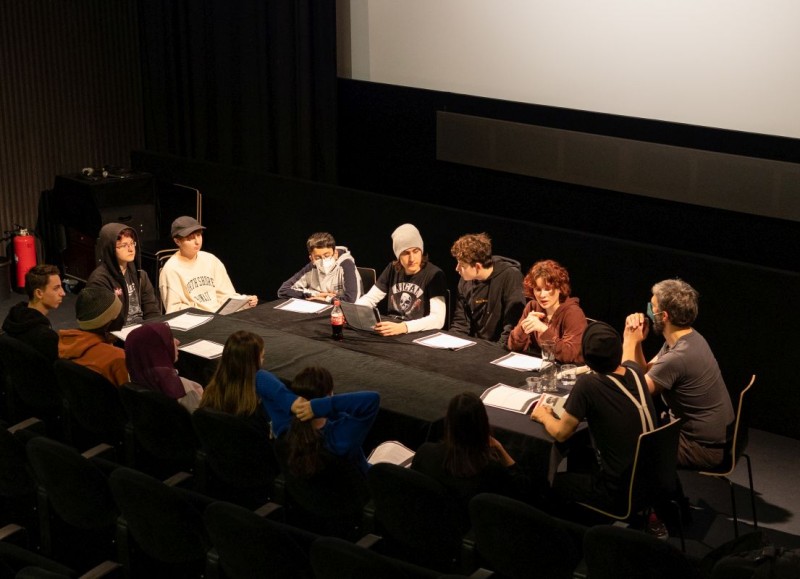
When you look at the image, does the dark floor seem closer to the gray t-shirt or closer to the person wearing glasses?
the gray t-shirt

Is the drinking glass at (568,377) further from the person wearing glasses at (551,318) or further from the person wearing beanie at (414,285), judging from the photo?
the person wearing beanie at (414,285)

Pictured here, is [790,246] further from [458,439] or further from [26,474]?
[26,474]

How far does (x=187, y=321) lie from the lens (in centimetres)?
621

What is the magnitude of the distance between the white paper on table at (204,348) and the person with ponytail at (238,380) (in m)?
0.92

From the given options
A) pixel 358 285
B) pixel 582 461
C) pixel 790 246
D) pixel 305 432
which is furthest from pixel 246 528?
pixel 790 246

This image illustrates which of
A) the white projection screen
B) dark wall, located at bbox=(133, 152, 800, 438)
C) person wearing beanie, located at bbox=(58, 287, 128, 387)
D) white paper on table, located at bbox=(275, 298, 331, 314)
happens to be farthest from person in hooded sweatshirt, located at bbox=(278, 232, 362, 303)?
the white projection screen

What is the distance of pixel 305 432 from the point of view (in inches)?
167

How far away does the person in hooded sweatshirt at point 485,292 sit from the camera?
6051mm

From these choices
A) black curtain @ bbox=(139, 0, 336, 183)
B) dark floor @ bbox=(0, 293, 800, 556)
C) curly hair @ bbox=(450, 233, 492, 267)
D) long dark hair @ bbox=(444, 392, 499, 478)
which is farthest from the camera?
black curtain @ bbox=(139, 0, 336, 183)

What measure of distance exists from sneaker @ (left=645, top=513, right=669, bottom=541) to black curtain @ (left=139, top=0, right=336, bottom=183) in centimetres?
456

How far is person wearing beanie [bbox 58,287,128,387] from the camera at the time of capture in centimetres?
525

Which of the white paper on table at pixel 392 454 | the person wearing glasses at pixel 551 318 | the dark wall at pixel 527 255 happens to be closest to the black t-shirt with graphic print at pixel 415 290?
the person wearing glasses at pixel 551 318

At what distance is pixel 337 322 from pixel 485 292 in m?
0.88

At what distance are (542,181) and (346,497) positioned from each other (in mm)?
3774
